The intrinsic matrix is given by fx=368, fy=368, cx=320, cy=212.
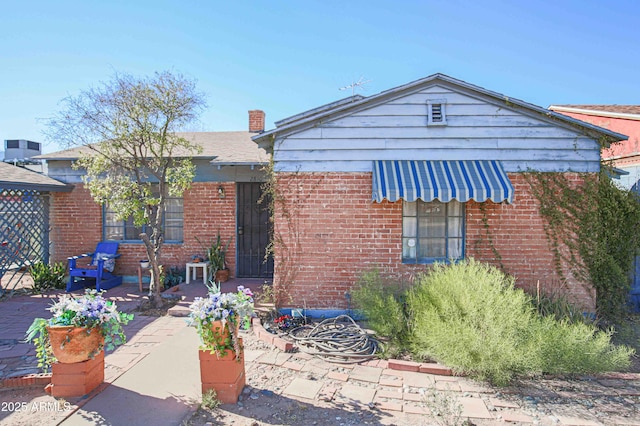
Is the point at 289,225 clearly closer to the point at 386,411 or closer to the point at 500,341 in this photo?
the point at 386,411

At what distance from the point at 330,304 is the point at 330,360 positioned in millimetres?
1807

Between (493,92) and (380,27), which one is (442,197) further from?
(380,27)

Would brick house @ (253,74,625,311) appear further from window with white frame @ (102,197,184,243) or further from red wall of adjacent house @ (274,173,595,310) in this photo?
window with white frame @ (102,197,184,243)

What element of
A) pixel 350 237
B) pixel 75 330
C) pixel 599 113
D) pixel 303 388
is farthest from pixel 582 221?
pixel 599 113

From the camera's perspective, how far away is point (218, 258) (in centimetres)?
937

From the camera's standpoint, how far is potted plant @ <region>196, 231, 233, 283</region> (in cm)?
929

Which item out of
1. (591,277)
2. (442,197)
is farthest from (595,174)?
(442,197)

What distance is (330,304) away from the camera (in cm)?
704

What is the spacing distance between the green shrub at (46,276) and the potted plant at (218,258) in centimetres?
363

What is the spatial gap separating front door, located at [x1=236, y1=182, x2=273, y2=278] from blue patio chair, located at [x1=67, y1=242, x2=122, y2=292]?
3210 millimetres

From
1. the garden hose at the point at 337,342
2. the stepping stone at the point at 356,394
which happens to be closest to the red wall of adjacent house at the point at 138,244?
the garden hose at the point at 337,342

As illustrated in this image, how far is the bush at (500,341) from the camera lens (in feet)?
14.4

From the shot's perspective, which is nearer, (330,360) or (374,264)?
(330,360)

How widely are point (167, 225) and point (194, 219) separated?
834 millimetres
